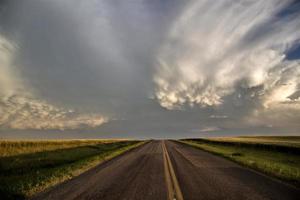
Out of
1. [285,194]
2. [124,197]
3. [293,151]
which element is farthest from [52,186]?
[293,151]

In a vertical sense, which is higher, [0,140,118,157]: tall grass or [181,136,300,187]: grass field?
[0,140,118,157]: tall grass

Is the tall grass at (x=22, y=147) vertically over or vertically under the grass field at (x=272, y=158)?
over

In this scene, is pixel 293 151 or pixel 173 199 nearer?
pixel 173 199

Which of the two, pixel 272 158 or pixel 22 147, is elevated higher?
pixel 22 147

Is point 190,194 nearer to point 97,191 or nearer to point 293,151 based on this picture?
point 97,191

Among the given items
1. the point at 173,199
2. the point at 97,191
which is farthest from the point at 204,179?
the point at 97,191

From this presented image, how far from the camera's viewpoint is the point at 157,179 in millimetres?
10359

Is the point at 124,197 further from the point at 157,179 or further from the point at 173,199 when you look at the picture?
the point at 157,179

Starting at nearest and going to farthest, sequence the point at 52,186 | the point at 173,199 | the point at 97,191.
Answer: the point at 173,199
the point at 97,191
the point at 52,186

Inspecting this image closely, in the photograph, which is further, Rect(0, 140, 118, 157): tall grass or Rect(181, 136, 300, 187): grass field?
Rect(0, 140, 118, 157): tall grass

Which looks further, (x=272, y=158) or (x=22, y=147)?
(x=22, y=147)

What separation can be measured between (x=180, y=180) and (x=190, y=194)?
8.36 ft

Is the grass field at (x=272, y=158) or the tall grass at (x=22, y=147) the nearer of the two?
the grass field at (x=272, y=158)

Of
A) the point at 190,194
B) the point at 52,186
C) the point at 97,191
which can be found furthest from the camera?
the point at 52,186
